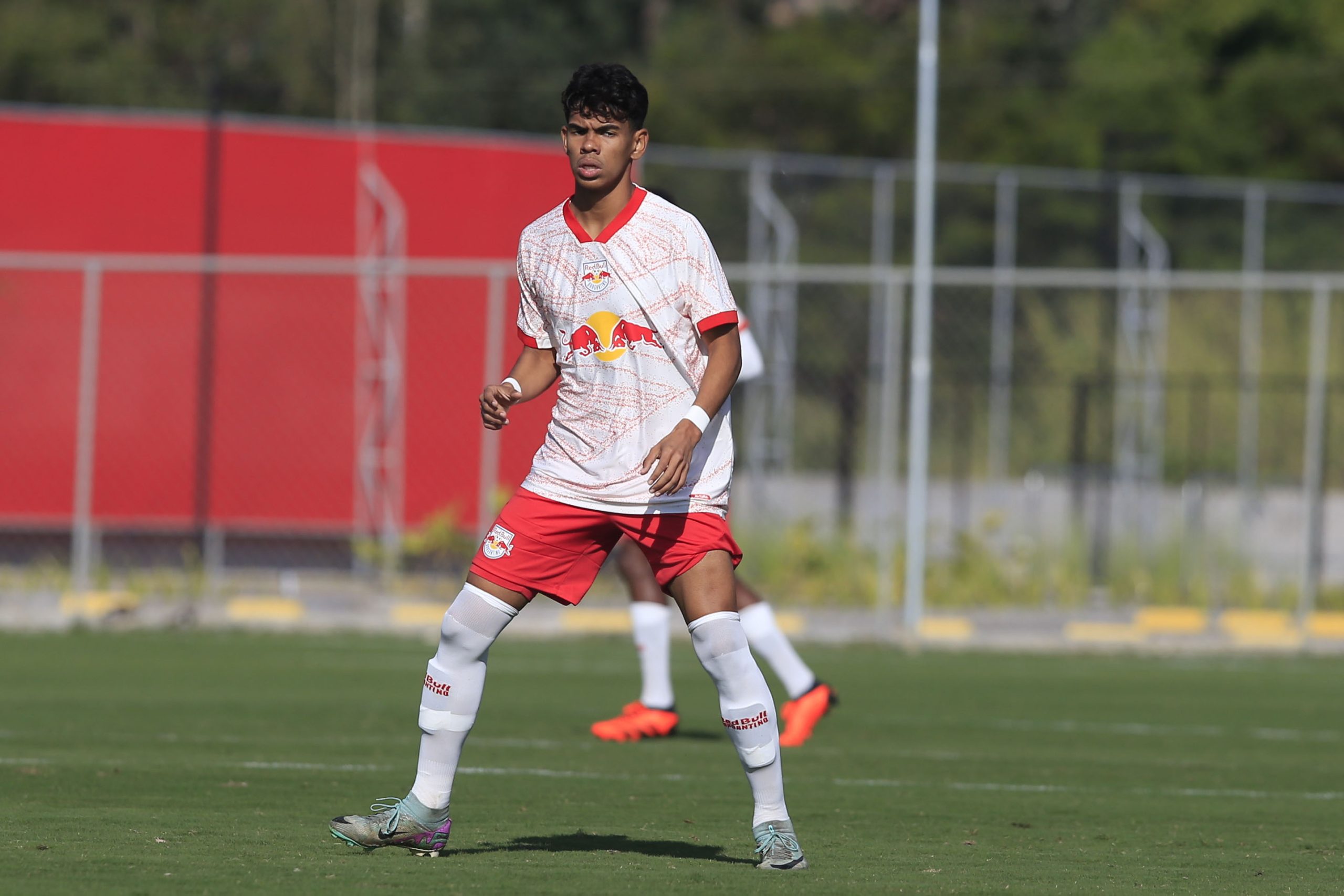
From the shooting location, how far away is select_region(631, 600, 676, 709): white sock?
28.9 feet

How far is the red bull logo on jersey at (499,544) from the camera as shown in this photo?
534 centimetres

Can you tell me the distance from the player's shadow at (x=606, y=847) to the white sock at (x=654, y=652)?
2.88 m

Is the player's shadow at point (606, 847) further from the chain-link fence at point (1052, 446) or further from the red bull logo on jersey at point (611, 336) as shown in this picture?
the chain-link fence at point (1052, 446)

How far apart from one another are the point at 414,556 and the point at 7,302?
4.74 m

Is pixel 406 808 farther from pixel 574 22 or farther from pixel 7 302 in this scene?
pixel 574 22

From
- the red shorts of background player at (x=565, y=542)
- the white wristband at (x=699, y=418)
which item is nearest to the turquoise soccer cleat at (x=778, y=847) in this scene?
the red shorts of background player at (x=565, y=542)

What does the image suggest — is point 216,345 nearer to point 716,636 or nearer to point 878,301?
point 878,301

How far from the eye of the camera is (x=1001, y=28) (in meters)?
45.8

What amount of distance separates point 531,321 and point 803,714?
11.4 feet

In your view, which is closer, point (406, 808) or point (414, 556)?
point (406, 808)

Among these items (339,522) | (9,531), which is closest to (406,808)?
(339,522)

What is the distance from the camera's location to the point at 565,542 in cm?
538

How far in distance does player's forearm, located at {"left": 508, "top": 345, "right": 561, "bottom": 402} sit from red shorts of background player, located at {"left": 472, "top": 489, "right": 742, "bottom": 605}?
0.33 meters

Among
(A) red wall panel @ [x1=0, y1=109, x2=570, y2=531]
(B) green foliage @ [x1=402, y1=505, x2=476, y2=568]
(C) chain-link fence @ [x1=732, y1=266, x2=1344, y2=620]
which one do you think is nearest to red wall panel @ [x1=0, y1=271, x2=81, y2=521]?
(A) red wall panel @ [x1=0, y1=109, x2=570, y2=531]
